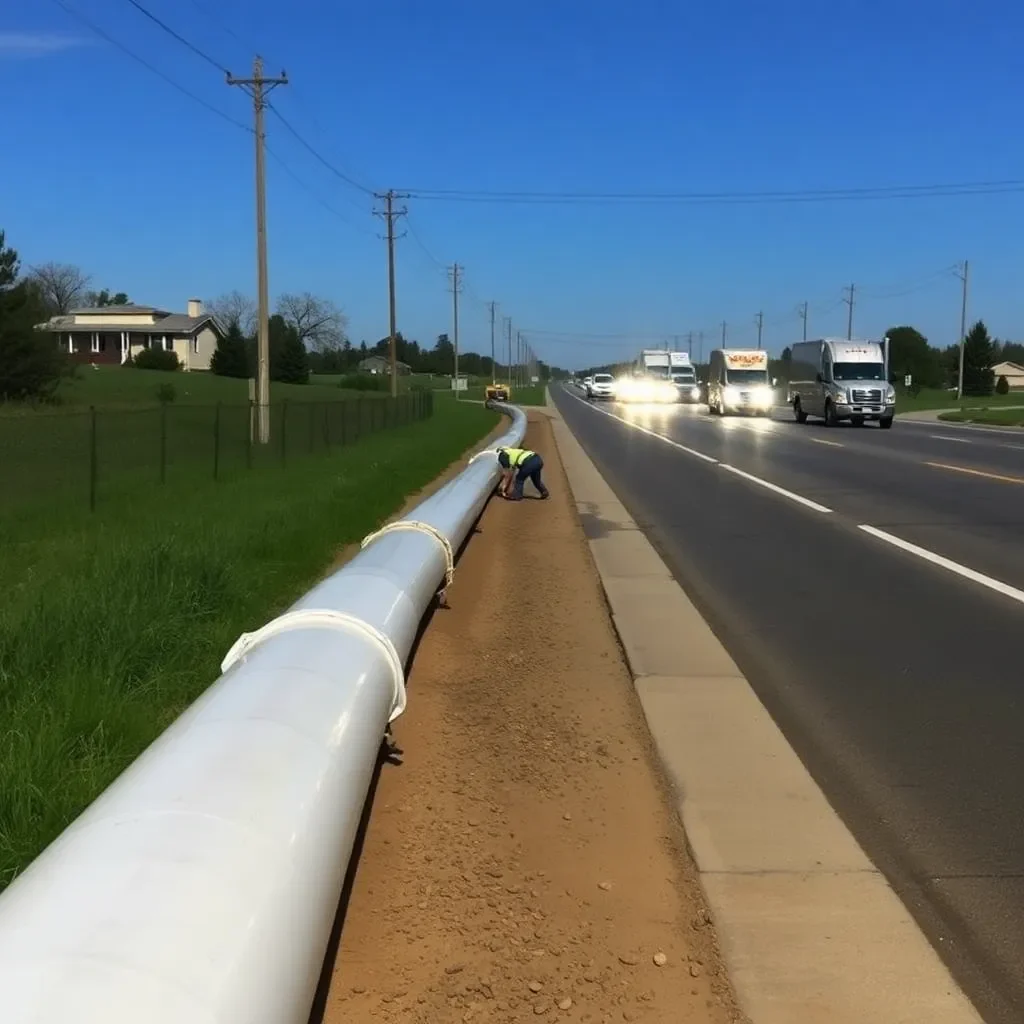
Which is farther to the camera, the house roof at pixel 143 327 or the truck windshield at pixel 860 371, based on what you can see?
the house roof at pixel 143 327

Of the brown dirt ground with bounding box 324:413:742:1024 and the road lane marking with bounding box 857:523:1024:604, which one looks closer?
the brown dirt ground with bounding box 324:413:742:1024

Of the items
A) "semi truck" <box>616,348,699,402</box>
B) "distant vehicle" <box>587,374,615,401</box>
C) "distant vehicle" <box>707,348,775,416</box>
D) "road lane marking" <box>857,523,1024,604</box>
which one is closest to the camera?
"road lane marking" <box>857,523,1024,604</box>

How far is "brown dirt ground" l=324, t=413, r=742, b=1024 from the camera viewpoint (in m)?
3.37

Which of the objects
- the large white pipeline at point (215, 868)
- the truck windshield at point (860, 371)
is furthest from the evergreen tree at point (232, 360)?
the large white pipeline at point (215, 868)

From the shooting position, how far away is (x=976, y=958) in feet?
11.7

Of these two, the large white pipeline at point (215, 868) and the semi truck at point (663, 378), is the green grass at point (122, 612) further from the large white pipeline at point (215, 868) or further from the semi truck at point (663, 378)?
the semi truck at point (663, 378)

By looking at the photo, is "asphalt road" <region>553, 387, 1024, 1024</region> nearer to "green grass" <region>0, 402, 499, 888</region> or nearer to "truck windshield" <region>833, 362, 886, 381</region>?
"green grass" <region>0, 402, 499, 888</region>

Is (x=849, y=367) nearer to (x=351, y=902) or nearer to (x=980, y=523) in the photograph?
(x=980, y=523)

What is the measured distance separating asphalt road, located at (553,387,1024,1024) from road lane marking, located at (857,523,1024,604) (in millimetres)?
43

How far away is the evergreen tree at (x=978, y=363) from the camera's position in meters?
111

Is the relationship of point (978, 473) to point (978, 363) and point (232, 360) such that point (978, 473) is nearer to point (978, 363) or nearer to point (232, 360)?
point (232, 360)

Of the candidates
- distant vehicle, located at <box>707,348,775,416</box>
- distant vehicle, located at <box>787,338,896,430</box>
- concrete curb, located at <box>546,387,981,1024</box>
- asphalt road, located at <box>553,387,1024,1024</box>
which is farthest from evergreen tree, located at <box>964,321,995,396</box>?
concrete curb, located at <box>546,387,981,1024</box>

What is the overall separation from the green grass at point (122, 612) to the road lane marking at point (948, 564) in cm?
592

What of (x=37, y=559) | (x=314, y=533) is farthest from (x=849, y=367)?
(x=37, y=559)
